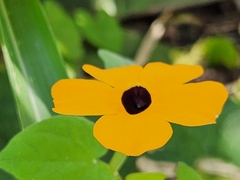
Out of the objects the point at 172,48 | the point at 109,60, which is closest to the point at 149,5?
the point at 172,48

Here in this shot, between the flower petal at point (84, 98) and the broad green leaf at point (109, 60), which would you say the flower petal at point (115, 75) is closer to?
the flower petal at point (84, 98)

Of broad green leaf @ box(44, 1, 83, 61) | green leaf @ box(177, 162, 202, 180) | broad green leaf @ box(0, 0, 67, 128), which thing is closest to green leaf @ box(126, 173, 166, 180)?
green leaf @ box(177, 162, 202, 180)

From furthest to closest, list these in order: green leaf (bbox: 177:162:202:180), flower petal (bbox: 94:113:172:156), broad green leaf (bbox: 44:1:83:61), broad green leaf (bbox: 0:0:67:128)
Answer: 1. broad green leaf (bbox: 44:1:83:61)
2. broad green leaf (bbox: 0:0:67:128)
3. green leaf (bbox: 177:162:202:180)
4. flower petal (bbox: 94:113:172:156)

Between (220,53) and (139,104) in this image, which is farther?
(220,53)

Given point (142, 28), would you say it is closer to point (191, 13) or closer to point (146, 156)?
point (191, 13)

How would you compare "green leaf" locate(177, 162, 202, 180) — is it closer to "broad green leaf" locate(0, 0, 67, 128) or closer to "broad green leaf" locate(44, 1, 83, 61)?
"broad green leaf" locate(0, 0, 67, 128)

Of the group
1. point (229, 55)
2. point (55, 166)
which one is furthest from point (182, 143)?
point (229, 55)

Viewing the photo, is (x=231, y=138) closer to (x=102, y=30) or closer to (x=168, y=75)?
(x=168, y=75)

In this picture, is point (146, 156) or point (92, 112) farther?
point (146, 156)
